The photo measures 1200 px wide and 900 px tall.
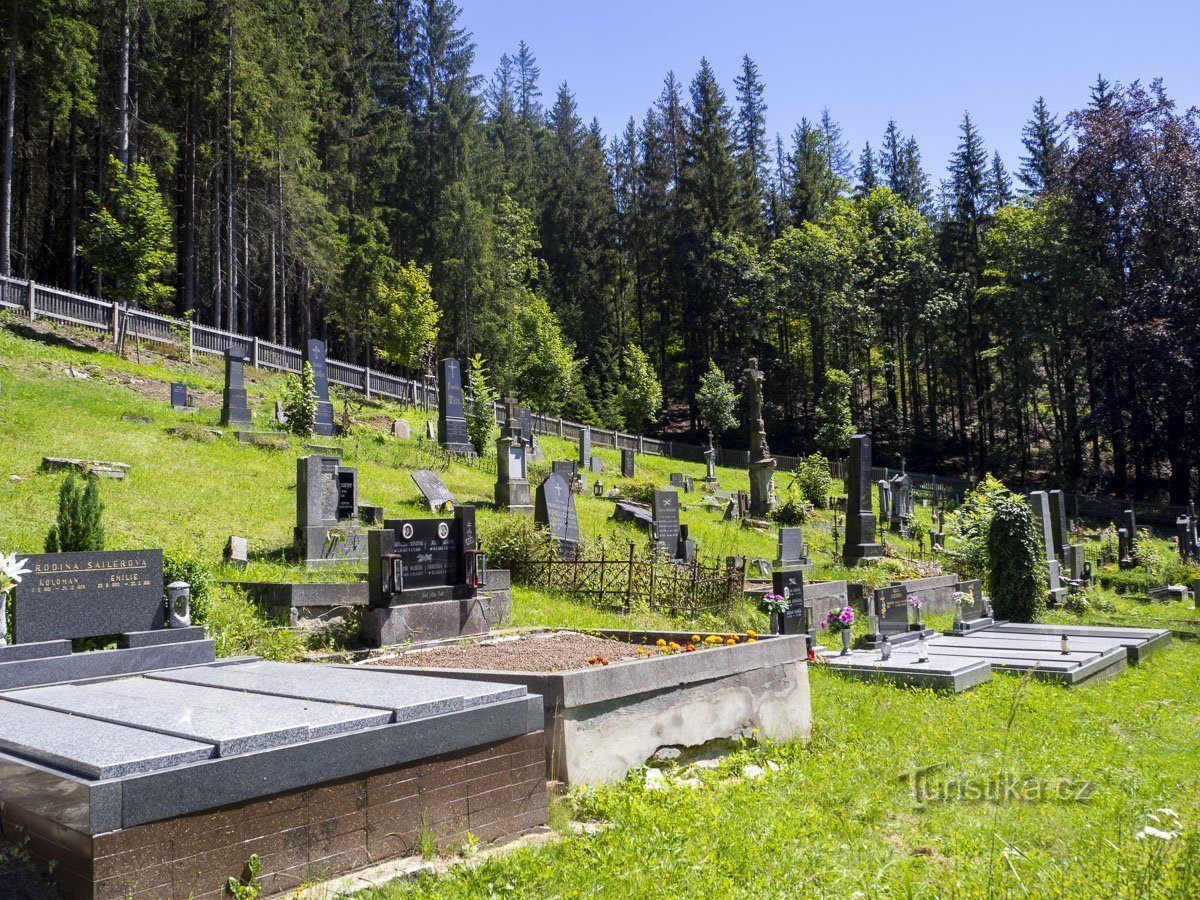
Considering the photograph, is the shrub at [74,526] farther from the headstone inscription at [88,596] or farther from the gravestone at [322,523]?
the gravestone at [322,523]

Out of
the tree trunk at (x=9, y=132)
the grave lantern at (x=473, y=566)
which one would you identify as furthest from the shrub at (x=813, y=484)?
the tree trunk at (x=9, y=132)

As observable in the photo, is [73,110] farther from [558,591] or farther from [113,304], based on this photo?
[558,591]

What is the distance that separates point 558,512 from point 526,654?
8.25 m

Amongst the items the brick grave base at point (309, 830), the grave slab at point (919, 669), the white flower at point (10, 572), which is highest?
the white flower at point (10, 572)

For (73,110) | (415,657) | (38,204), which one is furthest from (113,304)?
(415,657)

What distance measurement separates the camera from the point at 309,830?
4.43 metres

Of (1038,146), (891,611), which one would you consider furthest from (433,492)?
(1038,146)

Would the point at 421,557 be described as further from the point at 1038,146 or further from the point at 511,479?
the point at 1038,146

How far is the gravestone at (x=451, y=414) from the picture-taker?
26750 millimetres

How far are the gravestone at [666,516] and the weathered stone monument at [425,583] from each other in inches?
311

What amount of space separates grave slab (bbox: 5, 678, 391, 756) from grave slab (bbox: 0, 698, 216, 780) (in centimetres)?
10

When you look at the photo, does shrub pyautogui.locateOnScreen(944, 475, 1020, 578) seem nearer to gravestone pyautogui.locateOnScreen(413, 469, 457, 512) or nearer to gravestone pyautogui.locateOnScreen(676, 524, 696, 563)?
gravestone pyautogui.locateOnScreen(676, 524, 696, 563)

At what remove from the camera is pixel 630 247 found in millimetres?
63125

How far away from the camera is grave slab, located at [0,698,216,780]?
12.8 feet
